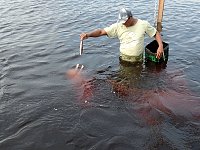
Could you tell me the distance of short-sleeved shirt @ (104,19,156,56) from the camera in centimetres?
825

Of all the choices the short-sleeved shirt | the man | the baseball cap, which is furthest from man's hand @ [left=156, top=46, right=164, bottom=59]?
the baseball cap

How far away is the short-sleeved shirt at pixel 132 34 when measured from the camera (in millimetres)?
8250

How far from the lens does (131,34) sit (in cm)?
834

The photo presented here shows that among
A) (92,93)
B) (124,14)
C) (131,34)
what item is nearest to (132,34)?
(131,34)

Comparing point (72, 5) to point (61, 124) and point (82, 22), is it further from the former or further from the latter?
point (61, 124)

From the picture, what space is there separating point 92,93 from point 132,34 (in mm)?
2016

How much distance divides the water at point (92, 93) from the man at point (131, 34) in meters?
0.53

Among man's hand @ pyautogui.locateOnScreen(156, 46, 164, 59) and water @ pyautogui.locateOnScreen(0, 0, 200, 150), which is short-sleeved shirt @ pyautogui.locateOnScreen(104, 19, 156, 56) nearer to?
man's hand @ pyautogui.locateOnScreen(156, 46, 164, 59)

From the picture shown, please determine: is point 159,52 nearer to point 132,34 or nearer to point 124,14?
point 132,34

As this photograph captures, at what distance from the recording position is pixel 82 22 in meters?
13.6

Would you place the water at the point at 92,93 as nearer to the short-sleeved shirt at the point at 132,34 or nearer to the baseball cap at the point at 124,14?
the short-sleeved shirt at the point at 132,34

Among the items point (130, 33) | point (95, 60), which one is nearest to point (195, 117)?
point (130, 33)

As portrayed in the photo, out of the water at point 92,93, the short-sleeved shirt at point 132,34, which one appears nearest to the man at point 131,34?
the short-sleeved shirt at point 132,34

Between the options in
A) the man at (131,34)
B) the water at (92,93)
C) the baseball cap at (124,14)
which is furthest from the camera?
the man at (131,34)
